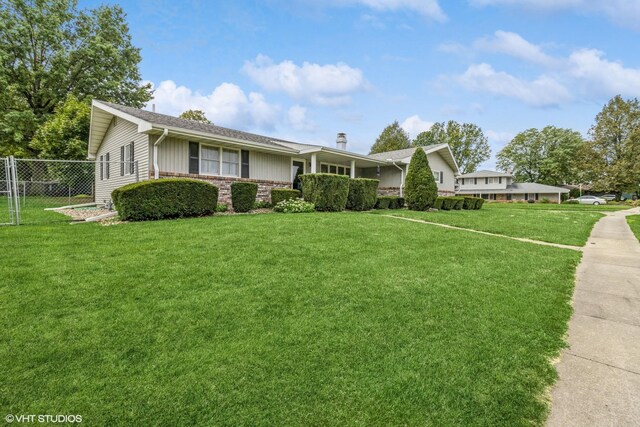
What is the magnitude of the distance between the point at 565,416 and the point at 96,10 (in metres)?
31.0

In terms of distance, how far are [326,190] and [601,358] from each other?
381 inches

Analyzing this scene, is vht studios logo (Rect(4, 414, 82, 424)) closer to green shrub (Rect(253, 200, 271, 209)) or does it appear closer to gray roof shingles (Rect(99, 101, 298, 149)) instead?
gray roof shingles (Rect(99, 101, 298, 149))

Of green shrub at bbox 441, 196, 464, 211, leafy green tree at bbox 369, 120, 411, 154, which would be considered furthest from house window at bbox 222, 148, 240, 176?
leafy green tree at bbox 369, 120, 411, 154

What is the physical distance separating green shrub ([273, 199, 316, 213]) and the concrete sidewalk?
8005 mm

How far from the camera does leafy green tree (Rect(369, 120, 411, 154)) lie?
4488 centimetres

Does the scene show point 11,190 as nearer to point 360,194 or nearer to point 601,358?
point 360,194

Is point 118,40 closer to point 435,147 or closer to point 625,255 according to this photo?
point 435,147

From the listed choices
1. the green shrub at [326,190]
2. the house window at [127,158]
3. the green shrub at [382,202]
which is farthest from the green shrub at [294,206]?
the house window at [127,158]

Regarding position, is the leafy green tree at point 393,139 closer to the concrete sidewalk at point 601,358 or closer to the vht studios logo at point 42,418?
the concrete sidewalk at point 601,358

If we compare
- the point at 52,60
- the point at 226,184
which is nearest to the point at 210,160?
the point at 226,184

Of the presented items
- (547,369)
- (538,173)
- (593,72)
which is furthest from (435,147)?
(538,173)

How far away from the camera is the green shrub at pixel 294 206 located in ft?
36.9

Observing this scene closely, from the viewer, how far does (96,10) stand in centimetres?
2262

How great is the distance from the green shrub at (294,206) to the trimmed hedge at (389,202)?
15.9ft
